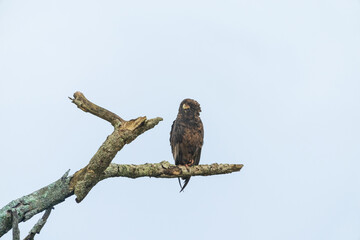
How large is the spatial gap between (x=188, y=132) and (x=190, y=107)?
0.47m

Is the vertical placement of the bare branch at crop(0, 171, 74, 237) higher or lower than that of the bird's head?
lower

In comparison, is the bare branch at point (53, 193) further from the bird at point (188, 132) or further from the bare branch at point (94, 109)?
the bird at point (188, 132)

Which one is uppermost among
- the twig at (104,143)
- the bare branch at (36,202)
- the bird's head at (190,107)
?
the bird's head at (190,107)

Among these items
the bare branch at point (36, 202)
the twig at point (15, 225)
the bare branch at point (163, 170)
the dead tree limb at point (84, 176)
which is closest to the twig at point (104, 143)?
the dead tree limb at point (84, 176)

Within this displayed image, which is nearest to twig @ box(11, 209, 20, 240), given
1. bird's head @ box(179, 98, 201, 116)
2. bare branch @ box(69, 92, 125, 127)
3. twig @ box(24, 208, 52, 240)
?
twig @ box(24, 208, 52, 240)

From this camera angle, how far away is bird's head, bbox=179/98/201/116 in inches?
330

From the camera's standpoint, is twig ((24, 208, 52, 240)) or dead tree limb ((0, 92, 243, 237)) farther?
twig ((24, 208, 52, 240))

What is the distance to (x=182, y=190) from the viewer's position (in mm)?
8906

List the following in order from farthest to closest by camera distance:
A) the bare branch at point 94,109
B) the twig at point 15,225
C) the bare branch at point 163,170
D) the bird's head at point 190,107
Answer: the bird's head at point 190,107
the bare branch at point 163,170
the bare branch at point 94,109
the twig at point 15,225

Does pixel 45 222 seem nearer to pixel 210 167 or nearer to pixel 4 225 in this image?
pixel 4 225

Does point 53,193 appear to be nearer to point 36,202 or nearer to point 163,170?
point 36,202

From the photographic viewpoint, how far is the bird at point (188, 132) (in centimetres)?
841

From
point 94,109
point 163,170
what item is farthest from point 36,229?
point 163,170

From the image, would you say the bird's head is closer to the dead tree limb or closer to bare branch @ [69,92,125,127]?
the dead tree limb
